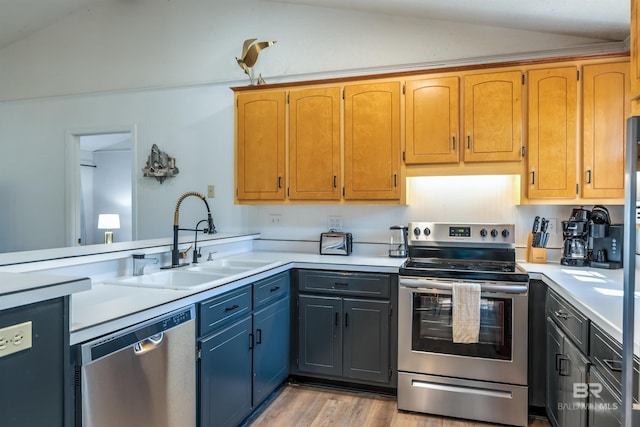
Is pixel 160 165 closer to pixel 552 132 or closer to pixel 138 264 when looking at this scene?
pixel 138 264

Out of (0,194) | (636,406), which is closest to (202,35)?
(0,194)

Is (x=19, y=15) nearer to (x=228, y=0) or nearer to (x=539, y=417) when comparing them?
(x=228, y=0)

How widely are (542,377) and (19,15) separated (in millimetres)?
5600

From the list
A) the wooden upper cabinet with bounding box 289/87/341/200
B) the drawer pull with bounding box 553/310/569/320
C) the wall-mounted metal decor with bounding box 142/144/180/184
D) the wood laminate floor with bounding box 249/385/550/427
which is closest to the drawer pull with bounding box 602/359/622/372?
the drawer pull with bounding box 553/310/569/320

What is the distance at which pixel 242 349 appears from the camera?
226 cm

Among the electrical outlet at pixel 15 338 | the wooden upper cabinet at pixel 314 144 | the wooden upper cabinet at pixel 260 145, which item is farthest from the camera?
the wooden upper cabinet at pixel 260 145

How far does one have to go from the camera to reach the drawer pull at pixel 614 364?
134 centimetres

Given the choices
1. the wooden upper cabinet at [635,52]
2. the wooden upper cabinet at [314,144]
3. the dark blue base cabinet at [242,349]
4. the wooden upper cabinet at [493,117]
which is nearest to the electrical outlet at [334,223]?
the wooden upper cabinet at [314,144]

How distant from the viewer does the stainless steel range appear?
2396 mm

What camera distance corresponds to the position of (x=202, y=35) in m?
3.81

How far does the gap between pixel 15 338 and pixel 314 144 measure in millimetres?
2368

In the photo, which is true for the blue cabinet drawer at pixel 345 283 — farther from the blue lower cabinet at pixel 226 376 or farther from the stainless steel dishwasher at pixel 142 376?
the stainless steel dishwasher at pixel 142 376

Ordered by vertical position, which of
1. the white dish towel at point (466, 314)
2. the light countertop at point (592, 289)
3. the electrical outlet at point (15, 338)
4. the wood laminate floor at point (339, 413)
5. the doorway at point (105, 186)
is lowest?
the wood laminate floor at point (339, 413)

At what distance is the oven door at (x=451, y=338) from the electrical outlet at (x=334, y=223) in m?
0.97
